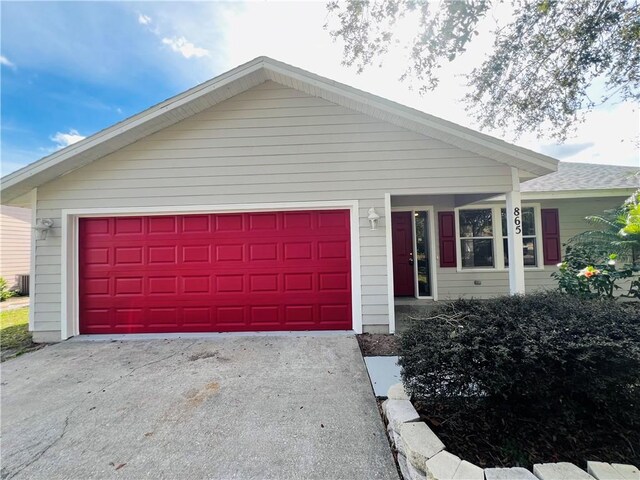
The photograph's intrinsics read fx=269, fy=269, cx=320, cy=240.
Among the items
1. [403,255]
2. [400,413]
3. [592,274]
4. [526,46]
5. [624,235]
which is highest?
[526,46]

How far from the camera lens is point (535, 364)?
6.14 feet

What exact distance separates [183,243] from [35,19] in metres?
5.32

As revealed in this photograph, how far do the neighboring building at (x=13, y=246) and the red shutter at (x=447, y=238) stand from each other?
1470 centimetres

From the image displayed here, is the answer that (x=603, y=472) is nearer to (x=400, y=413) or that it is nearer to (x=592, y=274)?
(x=400, y=413)

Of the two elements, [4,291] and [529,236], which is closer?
[529,236]

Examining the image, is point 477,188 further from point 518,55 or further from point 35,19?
point 35,19

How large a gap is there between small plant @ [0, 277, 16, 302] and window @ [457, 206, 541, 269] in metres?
14.9

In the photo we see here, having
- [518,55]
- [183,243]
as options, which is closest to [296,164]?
[183,243]

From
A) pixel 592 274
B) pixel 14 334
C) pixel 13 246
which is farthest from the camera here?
pixel 13 246

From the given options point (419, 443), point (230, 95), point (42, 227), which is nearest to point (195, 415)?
point (419, 443)

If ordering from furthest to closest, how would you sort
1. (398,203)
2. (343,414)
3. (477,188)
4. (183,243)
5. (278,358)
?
(398,203) < (183,243) < (477,188) < (278,358) < (343,414)

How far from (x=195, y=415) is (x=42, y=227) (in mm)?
4713

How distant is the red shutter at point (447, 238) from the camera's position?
6.98 m

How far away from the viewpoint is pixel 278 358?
384 centimetres
